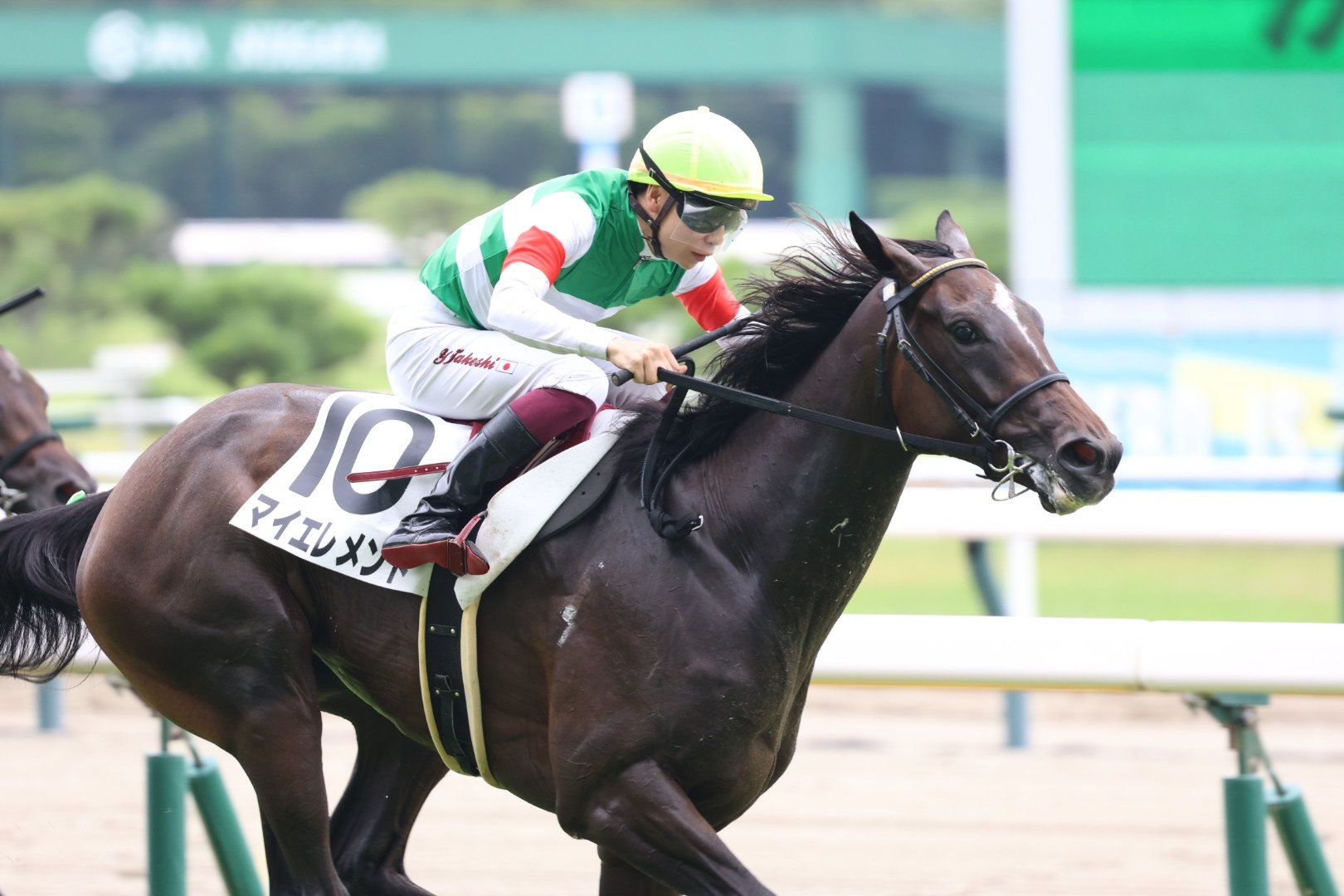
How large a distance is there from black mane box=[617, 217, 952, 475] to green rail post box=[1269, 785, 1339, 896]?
1.48 m

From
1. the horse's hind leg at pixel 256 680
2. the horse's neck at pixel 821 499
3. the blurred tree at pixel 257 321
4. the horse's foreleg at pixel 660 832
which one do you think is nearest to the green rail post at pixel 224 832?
the horse's hind leg at pixel 256 680

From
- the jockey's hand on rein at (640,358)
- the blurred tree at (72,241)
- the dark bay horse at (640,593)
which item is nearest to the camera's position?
the dark bay horse at (640,593)

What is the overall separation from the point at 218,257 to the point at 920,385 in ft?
93.5

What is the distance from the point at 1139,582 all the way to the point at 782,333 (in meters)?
7.41

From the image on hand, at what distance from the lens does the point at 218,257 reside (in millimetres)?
30266

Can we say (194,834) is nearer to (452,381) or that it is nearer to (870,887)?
(870,887)

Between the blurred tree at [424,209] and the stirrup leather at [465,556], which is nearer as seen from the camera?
the stirrup leather at [465,556]

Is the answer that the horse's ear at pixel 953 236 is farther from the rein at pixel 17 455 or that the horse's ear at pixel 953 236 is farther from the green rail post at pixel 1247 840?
the rein at pixel 17 455

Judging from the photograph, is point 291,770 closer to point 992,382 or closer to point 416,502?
point 416,502

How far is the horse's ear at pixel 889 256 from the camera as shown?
3.12 metres

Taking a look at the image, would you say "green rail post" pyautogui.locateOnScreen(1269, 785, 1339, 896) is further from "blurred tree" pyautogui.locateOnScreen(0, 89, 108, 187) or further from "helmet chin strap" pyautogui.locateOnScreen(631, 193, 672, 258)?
"blurred tree" pyautogui.locateOnScreen(0, 89, 108, 187)

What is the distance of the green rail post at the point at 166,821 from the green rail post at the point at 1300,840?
7.84ft

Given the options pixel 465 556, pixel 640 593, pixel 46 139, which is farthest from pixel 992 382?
pixel 46 139

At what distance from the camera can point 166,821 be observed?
4055mm
